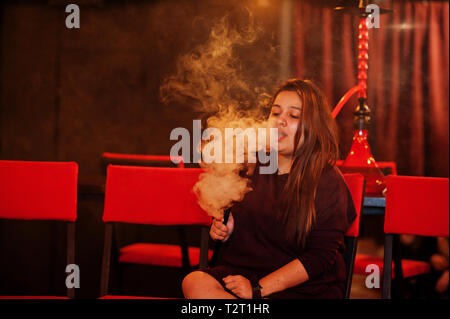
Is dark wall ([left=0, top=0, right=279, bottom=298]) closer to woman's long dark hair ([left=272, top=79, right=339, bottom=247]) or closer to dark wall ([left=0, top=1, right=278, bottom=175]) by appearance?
dark wall ([left=0, top=1, right=278, bottom=175])

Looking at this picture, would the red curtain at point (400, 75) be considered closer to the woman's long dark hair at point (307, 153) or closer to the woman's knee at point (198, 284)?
the woman's long dark hair at point (307, 153)

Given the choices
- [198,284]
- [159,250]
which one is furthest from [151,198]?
[159,250]

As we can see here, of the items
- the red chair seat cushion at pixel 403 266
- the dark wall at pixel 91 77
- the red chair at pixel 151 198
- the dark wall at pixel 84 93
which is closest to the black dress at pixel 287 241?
the red chair at pixel 151 198

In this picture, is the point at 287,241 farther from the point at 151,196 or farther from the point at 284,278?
the point at 151,196

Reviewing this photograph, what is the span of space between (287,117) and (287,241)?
1.54 ft

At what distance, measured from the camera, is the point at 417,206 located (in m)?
2.04

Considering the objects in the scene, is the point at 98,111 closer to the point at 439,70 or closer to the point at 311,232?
the point at 439,70

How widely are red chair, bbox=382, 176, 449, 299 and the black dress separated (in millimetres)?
217

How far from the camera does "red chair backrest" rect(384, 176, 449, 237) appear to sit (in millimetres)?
1983

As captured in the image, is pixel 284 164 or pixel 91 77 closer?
pixel 284 164

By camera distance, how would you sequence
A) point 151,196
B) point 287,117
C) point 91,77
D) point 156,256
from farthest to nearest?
point 91,77 < point 156,256 < point 151,196 < point 287,117

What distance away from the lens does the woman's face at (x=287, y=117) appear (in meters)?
1.99

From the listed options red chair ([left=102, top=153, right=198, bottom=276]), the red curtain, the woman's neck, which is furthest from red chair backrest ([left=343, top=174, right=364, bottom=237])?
the red curtain

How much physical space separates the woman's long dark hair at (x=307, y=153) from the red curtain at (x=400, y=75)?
2.38 m
